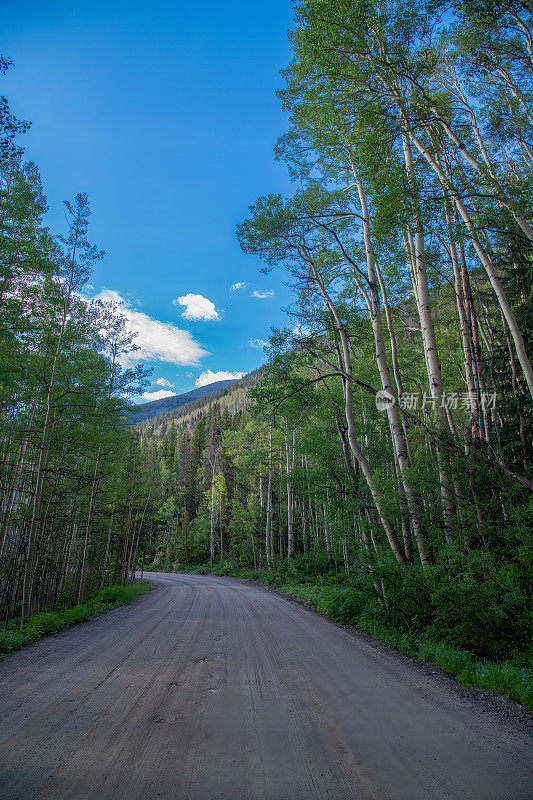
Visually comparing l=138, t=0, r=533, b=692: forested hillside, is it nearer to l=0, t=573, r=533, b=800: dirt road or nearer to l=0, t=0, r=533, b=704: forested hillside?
l=0, t=0, r=533, b=704: forested hillside

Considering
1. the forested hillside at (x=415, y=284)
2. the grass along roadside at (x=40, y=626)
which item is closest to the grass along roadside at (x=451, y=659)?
the forested hillside at (x=415, y=284)

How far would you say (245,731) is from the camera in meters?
2.89

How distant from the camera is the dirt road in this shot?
7.25 ft

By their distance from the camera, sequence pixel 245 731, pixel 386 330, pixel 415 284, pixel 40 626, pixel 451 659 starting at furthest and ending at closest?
pixel 386 330 < pixel 415 284 < pixel 40 626 < pixel 451 659 < pixel 245 731

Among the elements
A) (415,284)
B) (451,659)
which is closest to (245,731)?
(451,659)

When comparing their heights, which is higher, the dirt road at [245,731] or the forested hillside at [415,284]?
the forested hillside at [415,284]

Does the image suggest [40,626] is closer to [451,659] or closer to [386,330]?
[451,659]

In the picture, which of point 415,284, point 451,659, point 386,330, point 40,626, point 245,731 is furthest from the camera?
point 386,330

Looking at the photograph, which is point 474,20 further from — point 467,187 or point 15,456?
point 15,456

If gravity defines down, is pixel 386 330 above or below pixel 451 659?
above

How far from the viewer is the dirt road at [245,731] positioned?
7.25 ft

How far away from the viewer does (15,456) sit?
42.9ft

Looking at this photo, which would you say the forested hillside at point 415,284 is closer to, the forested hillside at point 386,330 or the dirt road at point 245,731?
the forested hillside at point 386,330

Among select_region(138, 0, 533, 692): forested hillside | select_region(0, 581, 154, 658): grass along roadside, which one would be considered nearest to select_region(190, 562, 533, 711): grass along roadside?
select_region(138, 0, 533, 692): forested hillside
